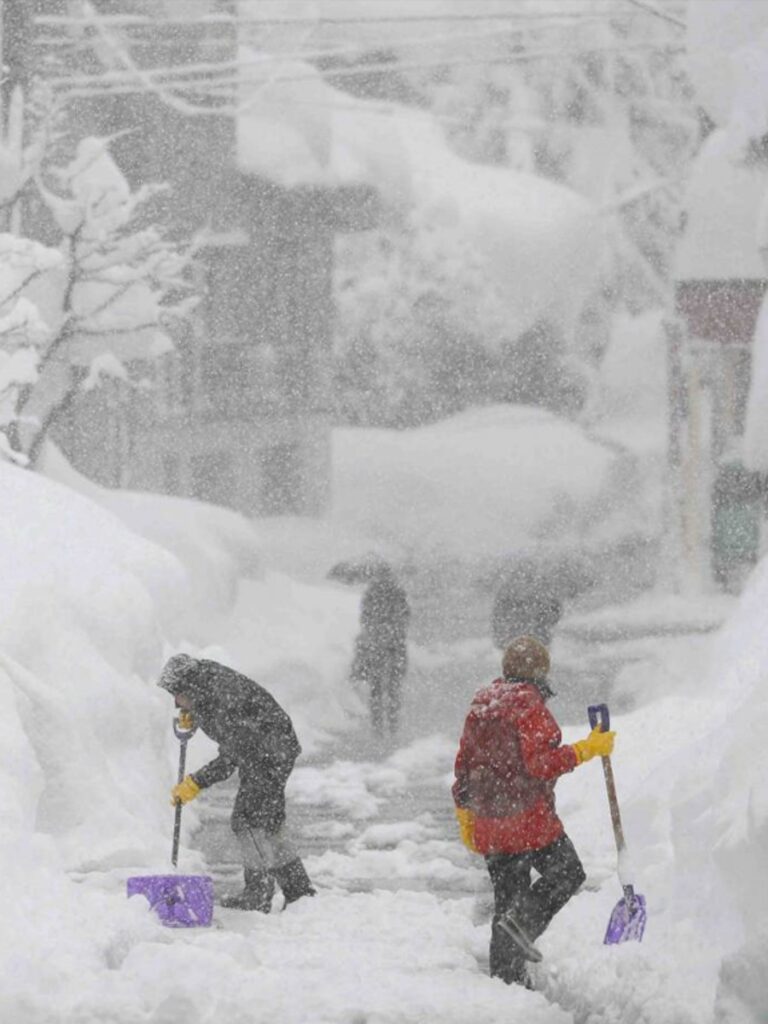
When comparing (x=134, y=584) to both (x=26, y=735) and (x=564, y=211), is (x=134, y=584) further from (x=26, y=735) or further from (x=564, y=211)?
(x=564, y=211)

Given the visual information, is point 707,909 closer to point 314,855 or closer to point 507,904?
point 507,904

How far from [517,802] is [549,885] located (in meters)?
0.32

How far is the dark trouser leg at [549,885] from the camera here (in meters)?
6.63

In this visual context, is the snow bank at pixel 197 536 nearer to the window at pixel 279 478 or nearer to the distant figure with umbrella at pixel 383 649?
the distant figure with umbrella at pixel 383 649

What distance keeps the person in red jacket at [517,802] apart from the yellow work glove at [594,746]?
0.4 inches

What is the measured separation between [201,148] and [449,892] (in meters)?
26.0

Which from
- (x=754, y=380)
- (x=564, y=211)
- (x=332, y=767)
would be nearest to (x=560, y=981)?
(x=332, y=767)

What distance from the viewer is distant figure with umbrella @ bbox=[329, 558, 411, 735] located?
16.4 m

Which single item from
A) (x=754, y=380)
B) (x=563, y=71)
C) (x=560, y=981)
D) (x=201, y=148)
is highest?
(x=563, y=71)

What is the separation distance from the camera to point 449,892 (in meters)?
8.98

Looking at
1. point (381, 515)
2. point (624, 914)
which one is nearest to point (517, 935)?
point (624, 914)

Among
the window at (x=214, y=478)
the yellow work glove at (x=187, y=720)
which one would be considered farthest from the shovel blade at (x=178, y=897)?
the window at (x=214, y=478)

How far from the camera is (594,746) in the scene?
251 inches

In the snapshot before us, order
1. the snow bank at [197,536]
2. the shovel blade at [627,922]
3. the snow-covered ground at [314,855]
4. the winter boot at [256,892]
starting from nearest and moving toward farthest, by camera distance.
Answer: the snow-covered ground at [314,855] → the shovel blade at [627,922] → the winter boot at [256,892] → the snow bank at [197,536]
